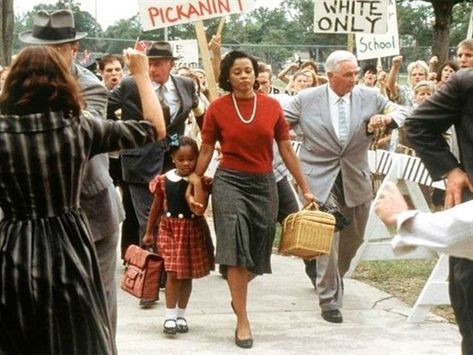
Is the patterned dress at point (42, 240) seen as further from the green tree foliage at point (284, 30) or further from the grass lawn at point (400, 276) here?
the green tree foliage at point (284, 30)

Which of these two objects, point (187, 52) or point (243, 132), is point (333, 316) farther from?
point (187, 52)

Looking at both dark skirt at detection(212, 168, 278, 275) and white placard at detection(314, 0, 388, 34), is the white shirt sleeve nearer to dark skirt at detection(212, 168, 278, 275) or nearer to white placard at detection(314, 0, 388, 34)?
dark skirt at detection(212, 168, 278, 275)

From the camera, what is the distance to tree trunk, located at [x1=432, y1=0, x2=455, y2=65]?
28375 mm

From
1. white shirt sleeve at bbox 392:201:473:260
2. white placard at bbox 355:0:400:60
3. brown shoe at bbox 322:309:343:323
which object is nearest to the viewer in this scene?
white shirt sleeve at bbox 392:201:473:260

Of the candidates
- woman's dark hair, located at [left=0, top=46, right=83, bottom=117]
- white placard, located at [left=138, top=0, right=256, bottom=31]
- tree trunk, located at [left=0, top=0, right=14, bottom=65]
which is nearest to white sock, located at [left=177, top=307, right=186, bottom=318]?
white placard, located at [left=138, top=0, right=256, bottom=31]

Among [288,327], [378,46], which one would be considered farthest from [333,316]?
[378,46]

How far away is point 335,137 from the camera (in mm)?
7898

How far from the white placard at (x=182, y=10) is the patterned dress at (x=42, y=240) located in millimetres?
4246

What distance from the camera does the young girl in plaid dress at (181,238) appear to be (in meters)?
7.34

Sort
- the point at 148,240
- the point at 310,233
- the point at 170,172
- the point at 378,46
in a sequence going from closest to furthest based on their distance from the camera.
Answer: the point at 310,233, the point at 170,172, the point at 148,240, the point at 378,46

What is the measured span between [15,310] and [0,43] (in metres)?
22.5

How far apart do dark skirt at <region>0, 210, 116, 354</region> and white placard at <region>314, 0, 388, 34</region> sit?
717 centimetres

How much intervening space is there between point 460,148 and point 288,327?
9.71ft

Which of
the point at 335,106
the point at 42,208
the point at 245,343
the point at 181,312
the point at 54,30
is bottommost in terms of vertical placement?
the point at 245,343
